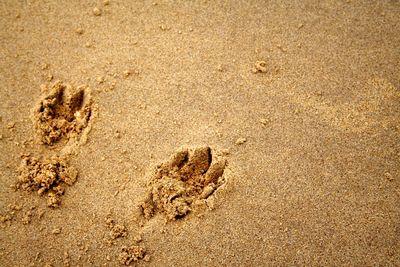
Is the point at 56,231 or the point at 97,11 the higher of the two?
the point at 97,11

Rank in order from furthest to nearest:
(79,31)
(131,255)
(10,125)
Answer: (79,31)
(10,125)
(131,255)

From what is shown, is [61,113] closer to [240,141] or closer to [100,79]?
[100,79]

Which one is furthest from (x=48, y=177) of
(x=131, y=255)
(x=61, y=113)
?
(x=131, y=255)

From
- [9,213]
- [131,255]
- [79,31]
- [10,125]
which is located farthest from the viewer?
[79,31]

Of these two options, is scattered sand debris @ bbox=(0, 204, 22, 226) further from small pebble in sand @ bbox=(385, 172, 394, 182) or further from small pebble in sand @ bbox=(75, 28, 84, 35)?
small pebble in sand @ bbox=(385, 172, 394, 182)

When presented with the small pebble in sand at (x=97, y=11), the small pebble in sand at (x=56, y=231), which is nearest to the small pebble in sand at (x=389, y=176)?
the small pebble in sand at (x=56, y=231)

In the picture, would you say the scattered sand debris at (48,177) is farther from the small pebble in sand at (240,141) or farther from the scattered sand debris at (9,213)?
the small pebble in sand at (240,141)

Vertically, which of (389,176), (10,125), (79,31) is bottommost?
(389,176)
